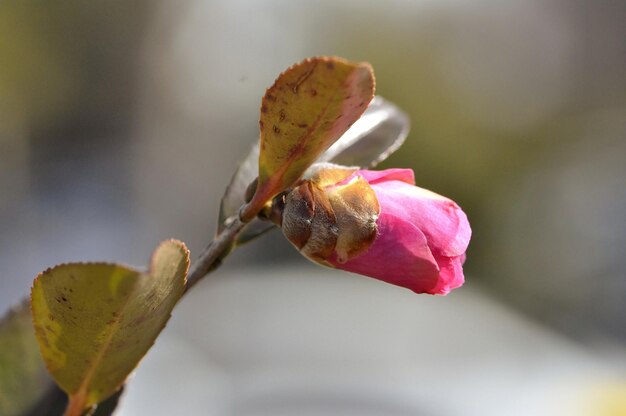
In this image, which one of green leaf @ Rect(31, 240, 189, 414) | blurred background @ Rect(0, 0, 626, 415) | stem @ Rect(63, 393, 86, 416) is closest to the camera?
green leaf @ Rect(31, 240, 189, 414)

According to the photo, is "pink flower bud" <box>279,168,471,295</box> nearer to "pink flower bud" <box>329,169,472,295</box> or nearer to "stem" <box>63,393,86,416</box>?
"pink flower bud" <box>329,169,472,295</box>

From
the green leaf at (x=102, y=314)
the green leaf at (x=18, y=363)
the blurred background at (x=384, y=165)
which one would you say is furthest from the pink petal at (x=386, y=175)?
the blurred background at (x=384, y=165)

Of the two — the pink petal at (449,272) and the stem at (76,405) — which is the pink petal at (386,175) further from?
the stem at (76,405)

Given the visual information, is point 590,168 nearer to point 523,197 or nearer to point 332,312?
point 523,197

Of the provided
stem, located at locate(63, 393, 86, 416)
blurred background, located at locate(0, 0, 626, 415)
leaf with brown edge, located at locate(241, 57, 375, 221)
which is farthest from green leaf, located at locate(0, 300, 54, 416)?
blurred background, located at locate(0, 0, 626, 415)

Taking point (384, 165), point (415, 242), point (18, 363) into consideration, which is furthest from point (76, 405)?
point (384, 165)

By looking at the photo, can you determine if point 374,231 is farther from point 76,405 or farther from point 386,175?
point 76,405

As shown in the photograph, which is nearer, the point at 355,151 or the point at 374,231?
the point at 374,231
